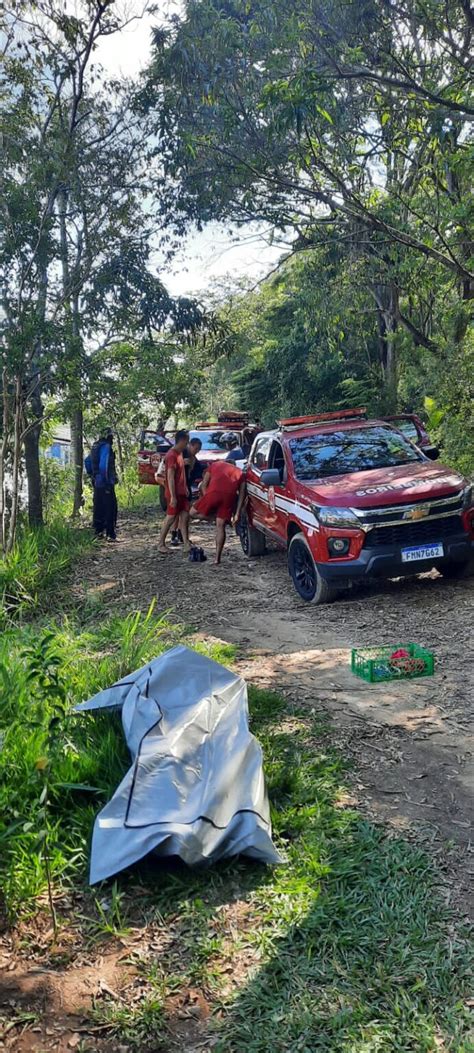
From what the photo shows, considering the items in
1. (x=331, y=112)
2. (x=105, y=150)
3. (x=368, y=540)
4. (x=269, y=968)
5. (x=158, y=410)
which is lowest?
(x=269, y=968)

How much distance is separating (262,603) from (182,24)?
7.29m

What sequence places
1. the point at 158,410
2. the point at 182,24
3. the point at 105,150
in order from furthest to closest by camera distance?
the point at 158,410, the point at 105,150, the point at 182,24

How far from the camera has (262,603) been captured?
864cm

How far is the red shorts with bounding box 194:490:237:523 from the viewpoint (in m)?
10.6

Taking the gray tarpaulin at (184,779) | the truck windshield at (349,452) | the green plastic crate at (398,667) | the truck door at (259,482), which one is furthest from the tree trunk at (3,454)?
the gray tarpaulin at (184,779)

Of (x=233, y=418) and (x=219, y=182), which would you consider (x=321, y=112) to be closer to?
(x=219, y=182)

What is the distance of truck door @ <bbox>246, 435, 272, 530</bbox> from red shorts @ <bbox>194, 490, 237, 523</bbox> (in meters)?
0.28

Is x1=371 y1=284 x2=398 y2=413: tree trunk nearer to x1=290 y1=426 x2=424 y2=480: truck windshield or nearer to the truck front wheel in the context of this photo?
x1=290 y1=426 x2=424 y2=480: truck windshield

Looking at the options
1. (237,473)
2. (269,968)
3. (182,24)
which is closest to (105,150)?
(182,24)

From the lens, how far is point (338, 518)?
7.79 meters

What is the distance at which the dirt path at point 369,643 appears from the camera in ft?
13.4

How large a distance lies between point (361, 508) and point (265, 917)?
4948 mm

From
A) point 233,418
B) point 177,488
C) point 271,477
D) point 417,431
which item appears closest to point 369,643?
point 271,477

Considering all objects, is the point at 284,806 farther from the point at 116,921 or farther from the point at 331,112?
the point at 331,112
